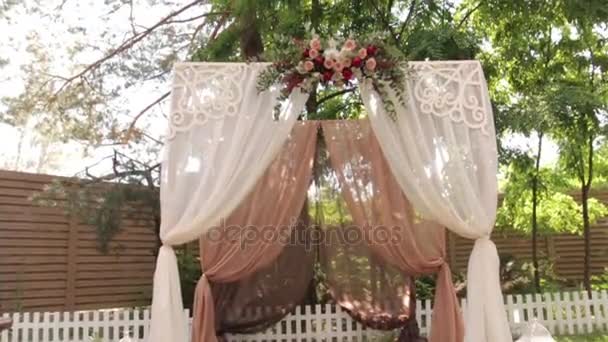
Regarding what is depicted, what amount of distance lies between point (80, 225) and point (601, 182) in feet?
23.1

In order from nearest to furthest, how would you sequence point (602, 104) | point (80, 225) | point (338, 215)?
point (338, 215)
point (602, 104)
point (80, 225)

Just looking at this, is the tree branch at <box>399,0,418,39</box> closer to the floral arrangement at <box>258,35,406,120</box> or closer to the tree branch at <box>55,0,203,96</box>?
the floral arrangement at <box>258,35,406,120</box>

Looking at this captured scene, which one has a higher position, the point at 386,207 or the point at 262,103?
the point at 262,103

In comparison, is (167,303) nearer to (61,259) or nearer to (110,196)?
(110,196)

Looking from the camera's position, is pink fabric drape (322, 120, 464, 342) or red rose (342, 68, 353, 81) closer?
red rose (342, 68, 353, 81)

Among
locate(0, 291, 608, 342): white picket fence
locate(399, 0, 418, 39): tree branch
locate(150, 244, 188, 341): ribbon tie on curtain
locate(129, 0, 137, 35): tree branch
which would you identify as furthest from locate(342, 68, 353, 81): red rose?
locate(129, 0, 137, 35): tree branch

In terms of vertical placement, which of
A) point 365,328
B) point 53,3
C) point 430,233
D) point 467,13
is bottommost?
point 365,328

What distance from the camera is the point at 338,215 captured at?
12.9 feet

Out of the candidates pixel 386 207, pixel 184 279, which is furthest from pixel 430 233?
pixel 184 279

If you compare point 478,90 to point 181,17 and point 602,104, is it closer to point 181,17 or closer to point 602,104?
point 602,104

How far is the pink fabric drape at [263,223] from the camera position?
366cm

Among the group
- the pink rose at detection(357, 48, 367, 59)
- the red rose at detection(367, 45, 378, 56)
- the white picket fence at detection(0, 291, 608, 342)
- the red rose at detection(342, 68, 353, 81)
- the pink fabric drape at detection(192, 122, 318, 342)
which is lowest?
the white picket fence at detection(0, 291, 608, 342)

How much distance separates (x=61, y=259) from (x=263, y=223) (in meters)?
3.28

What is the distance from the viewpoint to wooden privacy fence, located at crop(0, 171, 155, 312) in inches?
218
